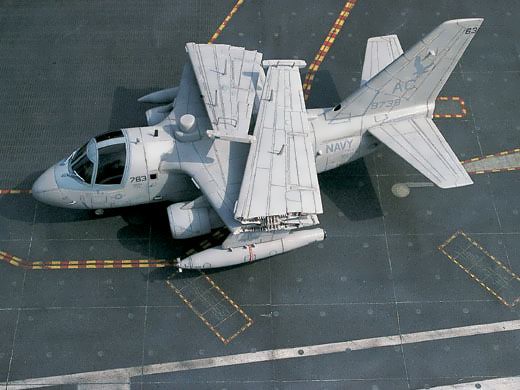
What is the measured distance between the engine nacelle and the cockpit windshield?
12.0 feet

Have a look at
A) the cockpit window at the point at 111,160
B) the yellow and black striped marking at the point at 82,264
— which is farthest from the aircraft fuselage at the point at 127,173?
the yellow and black striped marking at the point at 82,264

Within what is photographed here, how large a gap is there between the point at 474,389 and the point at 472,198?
907 cm

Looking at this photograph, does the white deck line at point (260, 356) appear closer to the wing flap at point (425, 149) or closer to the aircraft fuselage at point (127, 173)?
the wing flap at point (425, 149)

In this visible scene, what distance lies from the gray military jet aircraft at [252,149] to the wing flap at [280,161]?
0.04m

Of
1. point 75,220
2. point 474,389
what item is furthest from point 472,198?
point 75,220

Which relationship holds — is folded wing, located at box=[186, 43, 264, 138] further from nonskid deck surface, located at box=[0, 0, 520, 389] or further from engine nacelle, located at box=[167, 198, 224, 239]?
nonskid deck surface, located at box=[0, 0, 520, 389]

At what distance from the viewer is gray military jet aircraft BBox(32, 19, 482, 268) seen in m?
24.7

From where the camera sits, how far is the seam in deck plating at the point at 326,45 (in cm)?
3241

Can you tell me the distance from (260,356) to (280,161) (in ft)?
26.6

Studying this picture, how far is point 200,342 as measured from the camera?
2541cm

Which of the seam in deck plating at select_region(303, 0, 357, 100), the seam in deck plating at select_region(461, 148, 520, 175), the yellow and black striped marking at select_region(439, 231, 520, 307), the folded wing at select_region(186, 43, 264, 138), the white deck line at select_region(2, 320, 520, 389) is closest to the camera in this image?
the white deck line at select_region(2, 320, 520, 389)

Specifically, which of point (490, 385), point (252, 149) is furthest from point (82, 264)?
point (490, 385)

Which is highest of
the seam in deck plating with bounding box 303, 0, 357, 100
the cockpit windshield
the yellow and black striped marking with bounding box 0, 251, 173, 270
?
the seam in deck plating with bounding box 303, 0, 357, 100

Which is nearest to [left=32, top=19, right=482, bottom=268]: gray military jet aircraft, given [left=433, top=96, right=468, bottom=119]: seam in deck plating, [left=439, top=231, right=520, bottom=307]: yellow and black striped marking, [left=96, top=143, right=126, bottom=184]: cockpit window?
[left=96, top=143, right=126, bottom=184]: cockpit window
